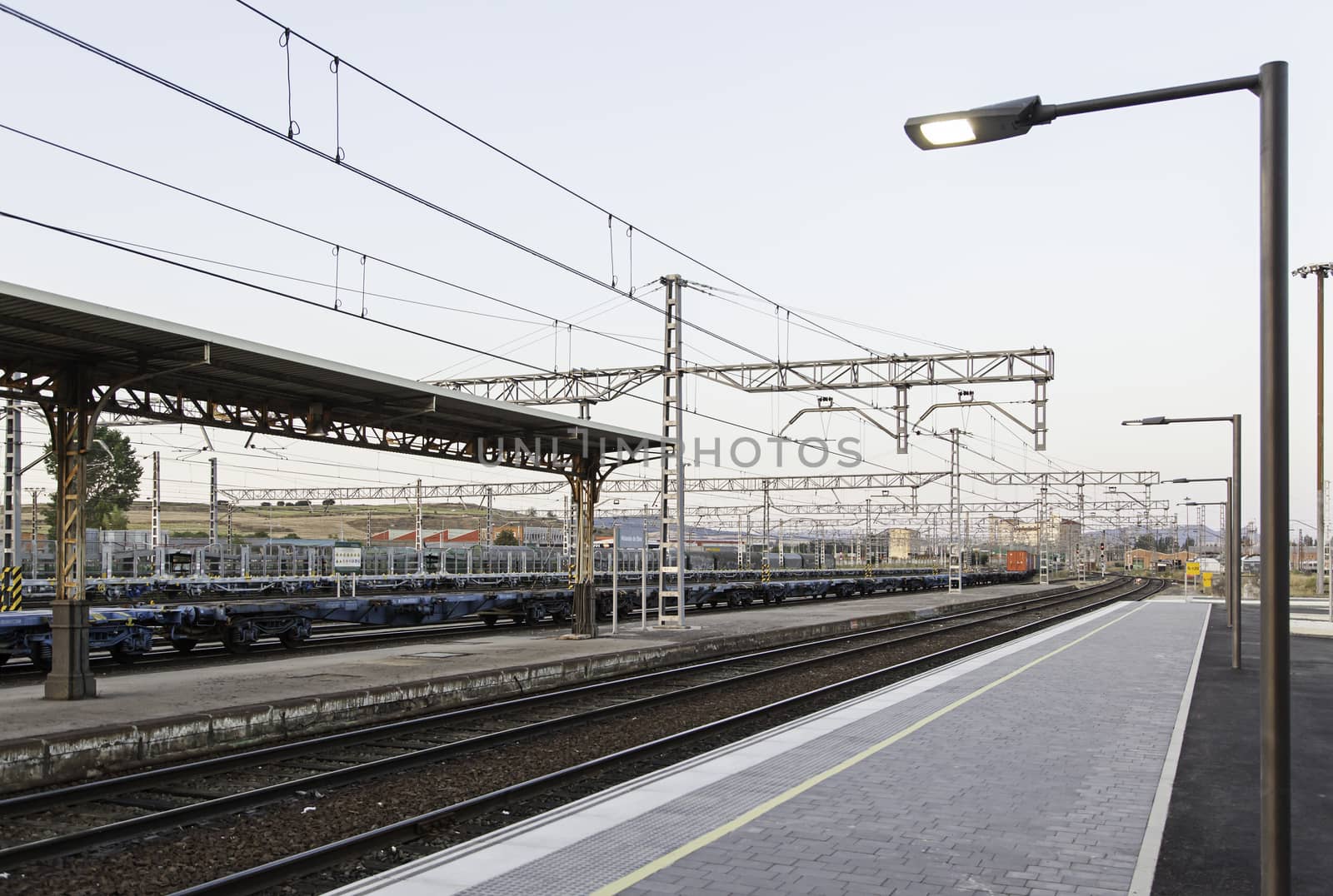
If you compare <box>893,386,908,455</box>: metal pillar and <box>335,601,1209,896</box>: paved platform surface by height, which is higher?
<box>893,386,908,455</box>: metal pillar

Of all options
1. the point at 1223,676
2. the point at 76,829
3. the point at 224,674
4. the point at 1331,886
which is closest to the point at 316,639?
the point at 224,674

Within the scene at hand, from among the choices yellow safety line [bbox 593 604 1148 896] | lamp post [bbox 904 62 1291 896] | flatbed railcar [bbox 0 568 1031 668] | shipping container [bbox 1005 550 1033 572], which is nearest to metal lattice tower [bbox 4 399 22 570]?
flatbed railcar [bbox 0 568 1031 668]

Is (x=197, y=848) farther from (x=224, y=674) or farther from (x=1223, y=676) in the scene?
(x=1223, y=676)

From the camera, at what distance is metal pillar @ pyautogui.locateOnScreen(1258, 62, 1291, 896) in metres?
4.40

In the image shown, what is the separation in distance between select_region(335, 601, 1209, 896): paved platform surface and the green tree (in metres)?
86.4

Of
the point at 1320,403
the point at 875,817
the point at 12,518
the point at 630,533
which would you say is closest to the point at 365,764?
the point at 875,817

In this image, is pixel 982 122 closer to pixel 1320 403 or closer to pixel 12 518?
pixel 12 518

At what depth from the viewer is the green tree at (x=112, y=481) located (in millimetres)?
84750

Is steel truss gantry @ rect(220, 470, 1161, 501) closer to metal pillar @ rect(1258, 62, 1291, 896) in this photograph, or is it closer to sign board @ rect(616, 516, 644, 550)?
sign board @ rect(616, 516, 644, 550)

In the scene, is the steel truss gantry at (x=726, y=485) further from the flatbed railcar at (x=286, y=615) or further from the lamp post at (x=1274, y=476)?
the lamp post at (x=1274, y=476)

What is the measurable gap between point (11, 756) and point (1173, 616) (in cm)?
3306

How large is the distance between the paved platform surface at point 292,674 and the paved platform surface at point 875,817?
6.24 m

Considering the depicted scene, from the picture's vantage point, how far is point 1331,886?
6.14 m

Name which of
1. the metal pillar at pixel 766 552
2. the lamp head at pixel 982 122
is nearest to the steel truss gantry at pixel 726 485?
the metal pillar at pixel 766 552
